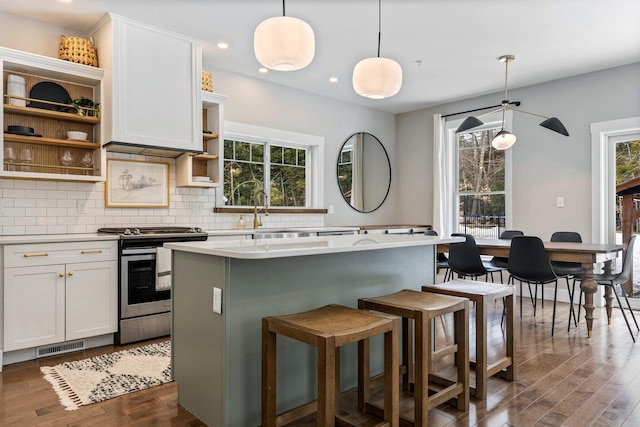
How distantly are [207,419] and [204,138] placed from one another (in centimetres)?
309

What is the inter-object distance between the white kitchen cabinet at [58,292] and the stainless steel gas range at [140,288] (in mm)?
71

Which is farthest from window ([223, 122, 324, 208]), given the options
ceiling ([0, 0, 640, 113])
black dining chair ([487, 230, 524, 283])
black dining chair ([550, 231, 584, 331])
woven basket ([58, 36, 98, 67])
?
black dining chair ([550, 231, 584, 331])

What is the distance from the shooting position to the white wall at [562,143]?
15.9 ft

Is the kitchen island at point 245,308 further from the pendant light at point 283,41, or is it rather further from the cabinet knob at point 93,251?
the cabinet knob at point 93,251

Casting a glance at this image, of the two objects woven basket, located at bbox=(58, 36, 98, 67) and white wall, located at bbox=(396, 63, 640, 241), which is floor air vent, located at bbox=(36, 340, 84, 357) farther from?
white wall, located at bbox=(396, 63, 640, 241)

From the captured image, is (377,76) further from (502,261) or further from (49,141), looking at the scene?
(502,261)

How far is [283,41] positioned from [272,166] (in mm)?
3310

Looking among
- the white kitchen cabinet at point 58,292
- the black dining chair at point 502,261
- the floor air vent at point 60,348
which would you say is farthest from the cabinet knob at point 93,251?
the black dining chair at point 502,261

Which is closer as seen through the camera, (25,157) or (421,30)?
(25,157)

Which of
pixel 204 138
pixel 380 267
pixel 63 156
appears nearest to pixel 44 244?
pixel 63 156

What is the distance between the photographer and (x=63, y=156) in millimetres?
3668

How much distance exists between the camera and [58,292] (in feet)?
10.6

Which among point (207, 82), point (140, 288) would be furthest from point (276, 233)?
point (207, 82)

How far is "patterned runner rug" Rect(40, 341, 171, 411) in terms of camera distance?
2.52 meters
